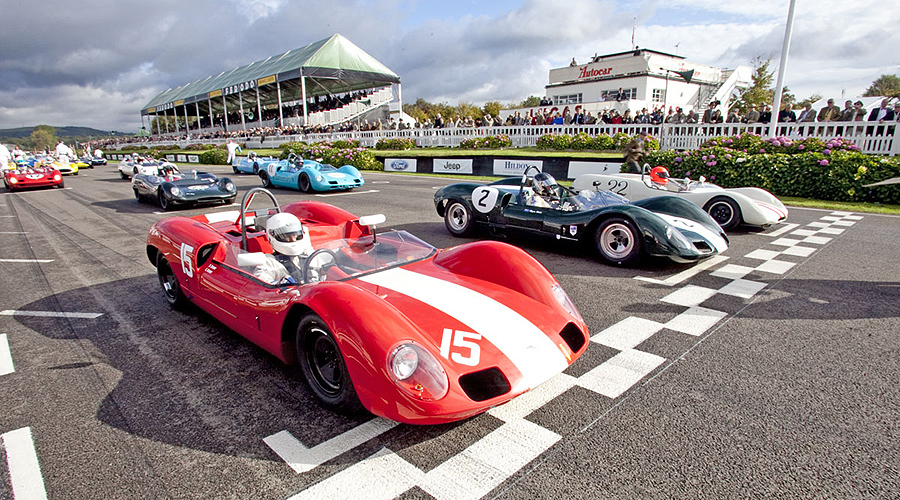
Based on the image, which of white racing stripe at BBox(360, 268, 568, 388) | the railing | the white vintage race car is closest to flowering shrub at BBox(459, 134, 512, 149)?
the railing

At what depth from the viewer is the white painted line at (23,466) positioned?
2.25 m

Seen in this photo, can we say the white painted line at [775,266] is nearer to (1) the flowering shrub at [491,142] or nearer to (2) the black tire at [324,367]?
(2) the black tire at [324,367]

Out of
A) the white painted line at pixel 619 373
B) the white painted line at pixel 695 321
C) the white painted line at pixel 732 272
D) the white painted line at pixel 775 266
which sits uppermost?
the white painted line at pixel 775 266

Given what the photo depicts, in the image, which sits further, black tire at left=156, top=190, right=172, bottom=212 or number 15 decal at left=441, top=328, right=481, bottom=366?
black tire at left=156, top=190, right=172, bottom=212

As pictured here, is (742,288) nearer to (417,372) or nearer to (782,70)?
(417,372)

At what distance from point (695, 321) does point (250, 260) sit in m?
3.62

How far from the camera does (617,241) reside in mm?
5961

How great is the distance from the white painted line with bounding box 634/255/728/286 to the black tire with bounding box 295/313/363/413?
378 cm

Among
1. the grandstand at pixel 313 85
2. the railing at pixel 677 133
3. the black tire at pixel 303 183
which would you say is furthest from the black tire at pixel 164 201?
the grandstand at pixel 313 85

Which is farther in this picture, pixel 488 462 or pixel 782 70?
pixel 782 70

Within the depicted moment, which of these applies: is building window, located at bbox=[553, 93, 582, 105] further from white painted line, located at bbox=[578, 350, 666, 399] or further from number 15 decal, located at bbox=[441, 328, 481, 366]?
number 15 decal, located at bbox=[441, 328, 481, 366]

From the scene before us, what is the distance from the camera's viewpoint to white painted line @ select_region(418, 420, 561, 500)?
2.20 meters

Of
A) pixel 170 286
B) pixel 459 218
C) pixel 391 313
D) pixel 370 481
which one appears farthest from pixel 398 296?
pixel 459 218

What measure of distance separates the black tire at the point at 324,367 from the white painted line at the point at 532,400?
83 centimetres
